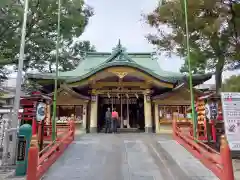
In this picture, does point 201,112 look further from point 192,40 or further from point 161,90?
point 192,40

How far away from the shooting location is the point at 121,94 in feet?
52.3

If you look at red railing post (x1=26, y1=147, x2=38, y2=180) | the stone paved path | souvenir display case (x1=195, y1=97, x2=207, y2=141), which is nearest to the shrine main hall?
souvenir display case (x1=195, y1=97, x2=207, y2=141)

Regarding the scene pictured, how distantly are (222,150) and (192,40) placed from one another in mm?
11618

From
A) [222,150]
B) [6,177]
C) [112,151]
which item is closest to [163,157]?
[112,151]

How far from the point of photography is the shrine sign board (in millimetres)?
6736

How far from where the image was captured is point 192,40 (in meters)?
15.5

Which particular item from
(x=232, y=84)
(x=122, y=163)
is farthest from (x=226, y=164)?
(x=232, y=84)

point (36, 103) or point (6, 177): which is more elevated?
point (36, 103)

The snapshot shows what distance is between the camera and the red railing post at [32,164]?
528 centimetres

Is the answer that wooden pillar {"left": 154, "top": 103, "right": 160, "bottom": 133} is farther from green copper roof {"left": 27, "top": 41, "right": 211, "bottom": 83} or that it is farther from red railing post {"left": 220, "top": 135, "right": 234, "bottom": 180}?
red railing post {"left": 220, "top": 135, "right": 234, "bottom": 180}

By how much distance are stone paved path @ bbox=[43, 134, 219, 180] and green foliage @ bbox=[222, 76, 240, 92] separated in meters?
20.1

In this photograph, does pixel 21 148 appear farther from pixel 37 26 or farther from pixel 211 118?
pixel 37 26

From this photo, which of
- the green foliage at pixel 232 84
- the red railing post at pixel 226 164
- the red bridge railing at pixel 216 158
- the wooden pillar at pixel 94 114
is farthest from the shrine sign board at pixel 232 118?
the green foliage at pixel 232 84

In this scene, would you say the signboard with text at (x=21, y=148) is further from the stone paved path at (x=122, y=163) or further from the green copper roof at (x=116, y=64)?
the green copper roof at (x=116, y=64)
